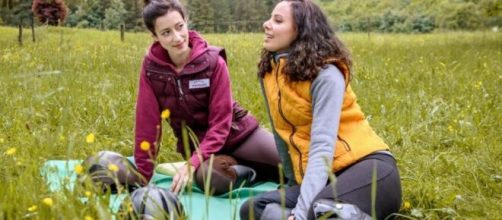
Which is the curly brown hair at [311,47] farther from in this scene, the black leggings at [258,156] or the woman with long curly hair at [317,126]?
the black leggings at [258,156]

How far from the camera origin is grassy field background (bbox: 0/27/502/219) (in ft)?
8.41

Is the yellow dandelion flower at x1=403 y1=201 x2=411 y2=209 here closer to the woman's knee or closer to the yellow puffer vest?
the yellow puffer vest

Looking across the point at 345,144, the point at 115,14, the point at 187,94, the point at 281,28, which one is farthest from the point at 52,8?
the point at 345,144

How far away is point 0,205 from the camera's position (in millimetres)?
2396

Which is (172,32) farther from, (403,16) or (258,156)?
(403,16)

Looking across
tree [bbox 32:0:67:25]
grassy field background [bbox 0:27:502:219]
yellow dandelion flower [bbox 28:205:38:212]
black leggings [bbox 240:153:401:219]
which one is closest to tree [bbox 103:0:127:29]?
tree [bbox 32:0:67:25]

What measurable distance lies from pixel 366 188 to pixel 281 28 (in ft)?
2.80

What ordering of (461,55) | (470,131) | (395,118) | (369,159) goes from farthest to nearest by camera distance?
(461,55)
(395,118)
(470,131)
(369,159)

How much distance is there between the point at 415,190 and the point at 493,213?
41 cm

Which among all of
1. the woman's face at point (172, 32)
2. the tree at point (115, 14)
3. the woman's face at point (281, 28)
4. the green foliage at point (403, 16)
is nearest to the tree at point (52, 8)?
the tree at point (115, 14)

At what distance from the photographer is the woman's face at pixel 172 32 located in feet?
11.7

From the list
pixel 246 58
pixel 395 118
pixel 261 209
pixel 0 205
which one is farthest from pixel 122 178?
pixel 246 58

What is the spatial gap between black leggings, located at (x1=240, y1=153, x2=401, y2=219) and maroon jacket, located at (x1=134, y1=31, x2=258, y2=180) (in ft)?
2.69

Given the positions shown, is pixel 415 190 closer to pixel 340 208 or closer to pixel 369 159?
pixel 369 159
